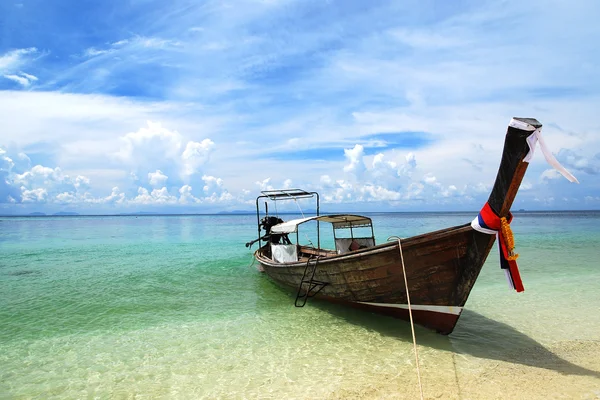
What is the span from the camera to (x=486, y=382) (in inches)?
228

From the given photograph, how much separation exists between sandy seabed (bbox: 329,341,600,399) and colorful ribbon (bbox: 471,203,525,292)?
1.39 metres

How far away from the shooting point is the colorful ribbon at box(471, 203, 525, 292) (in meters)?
6.05

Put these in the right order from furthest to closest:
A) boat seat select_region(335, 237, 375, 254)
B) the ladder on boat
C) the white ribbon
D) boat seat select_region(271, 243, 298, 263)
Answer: boat seat select_region(271, 243, 298, 263), boat seat select_region(335, 237, 375, 254), the ladder on boat, the white ribbon

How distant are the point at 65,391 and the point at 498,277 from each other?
1408cm

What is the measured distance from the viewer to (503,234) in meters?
6.07

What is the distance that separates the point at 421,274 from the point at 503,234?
70.6 inches

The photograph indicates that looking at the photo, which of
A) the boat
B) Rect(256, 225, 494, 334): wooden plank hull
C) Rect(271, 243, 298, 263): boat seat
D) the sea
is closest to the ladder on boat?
the boat

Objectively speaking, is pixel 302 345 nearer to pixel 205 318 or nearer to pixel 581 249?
pixel 205 318

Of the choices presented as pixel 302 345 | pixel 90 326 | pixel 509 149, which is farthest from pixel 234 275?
→ pixel 509 149

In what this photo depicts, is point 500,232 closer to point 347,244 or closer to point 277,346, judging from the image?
point 277,346

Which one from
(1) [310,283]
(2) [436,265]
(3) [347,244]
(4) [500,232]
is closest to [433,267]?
(2) [436,265]

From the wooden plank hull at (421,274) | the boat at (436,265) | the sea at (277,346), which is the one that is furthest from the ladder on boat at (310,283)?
the wooden plank hull at (421,274)

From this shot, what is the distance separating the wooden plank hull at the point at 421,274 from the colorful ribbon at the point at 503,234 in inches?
8.1

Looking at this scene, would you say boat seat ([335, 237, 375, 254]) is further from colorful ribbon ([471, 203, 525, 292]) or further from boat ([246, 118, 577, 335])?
colorful ribbon ([471, 203, 525, 292])
